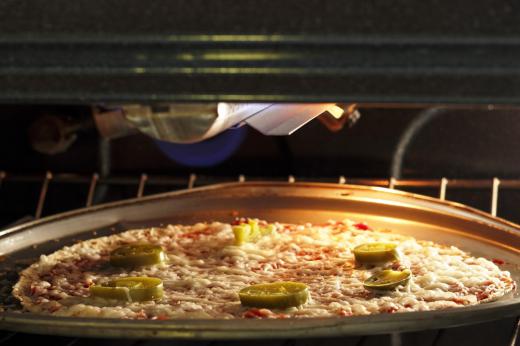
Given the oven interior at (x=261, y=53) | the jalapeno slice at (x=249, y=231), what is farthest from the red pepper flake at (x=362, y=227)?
the oven interior at (x=261, y=53)

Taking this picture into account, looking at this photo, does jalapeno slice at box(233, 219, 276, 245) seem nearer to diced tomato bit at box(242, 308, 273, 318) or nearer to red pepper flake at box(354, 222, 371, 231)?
red pepper flake at box(354, 222, 371, 231)

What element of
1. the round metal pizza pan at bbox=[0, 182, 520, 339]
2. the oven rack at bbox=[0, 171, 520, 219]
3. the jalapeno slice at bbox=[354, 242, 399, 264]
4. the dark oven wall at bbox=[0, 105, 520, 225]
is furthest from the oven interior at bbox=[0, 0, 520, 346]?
the dark oven wall at bbox=[0, 105, 520, 225]

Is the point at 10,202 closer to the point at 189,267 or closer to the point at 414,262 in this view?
the point at 189,267

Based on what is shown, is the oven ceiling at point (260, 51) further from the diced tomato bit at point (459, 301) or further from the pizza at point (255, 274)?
the diced tomato bit at point (459, 301)

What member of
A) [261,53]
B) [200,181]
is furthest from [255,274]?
[261,53]

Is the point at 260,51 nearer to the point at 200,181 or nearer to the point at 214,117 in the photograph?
the point at 214,117
